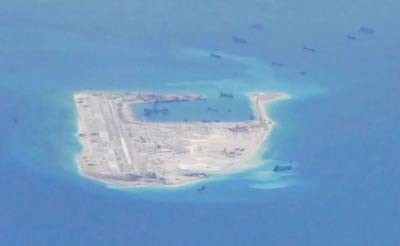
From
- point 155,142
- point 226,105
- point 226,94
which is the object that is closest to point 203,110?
point 226,105

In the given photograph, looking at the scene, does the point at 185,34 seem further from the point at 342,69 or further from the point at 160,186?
the point at 160,186

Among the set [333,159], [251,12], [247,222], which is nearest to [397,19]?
[251,12]

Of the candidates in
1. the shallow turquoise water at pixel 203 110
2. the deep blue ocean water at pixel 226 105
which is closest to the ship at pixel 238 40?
the deep blue ocean water at pixel 226 105

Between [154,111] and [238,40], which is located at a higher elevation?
[238,40]

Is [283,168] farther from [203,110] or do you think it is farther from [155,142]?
[203,110]

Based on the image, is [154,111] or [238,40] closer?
[154,111]

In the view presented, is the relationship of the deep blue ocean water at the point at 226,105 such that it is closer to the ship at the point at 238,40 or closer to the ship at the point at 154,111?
the ship at the point at 238,40
